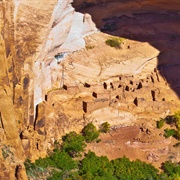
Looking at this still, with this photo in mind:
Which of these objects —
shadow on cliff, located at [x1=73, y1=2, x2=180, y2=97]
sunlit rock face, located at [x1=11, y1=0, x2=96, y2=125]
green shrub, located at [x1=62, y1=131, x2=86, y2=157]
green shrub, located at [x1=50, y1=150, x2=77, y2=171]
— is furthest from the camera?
shadow on cliff, located at [x1=73, y1=2, x2=180, y2=97]

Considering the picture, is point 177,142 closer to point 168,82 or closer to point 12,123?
point 168,82

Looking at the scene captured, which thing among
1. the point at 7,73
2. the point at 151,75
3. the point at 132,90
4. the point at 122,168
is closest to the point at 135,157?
the point at 122,168

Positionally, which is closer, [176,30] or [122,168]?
[122,168]

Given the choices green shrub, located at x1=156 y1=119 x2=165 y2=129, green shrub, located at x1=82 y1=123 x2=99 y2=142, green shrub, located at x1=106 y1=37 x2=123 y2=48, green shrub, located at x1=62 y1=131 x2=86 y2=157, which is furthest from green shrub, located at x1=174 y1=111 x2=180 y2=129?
green shrub, located at x1=62 y1=131 x2=86 y2=157

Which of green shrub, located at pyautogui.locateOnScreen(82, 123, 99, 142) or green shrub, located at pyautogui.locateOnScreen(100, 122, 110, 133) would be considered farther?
green shrub, located at pyautogui.locateOnScreen(100, 122, 110, 133)

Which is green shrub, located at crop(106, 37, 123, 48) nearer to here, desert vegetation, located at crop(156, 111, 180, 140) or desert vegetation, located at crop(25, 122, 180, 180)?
desert vegetation, located at crop(156, 111, 180, 140)

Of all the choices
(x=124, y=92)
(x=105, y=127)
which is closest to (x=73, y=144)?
(x=105, y=127)
